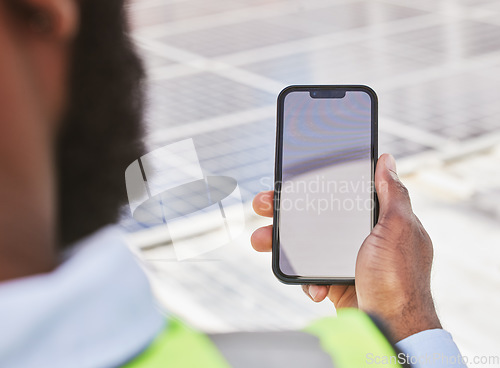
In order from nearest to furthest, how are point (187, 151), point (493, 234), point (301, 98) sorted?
point (301, 98)
point (493, 234)
point (187, 151)

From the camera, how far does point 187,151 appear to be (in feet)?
14.7

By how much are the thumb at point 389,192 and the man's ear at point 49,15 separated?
0.77 meters

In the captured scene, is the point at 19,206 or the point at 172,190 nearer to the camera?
the point at 19,206

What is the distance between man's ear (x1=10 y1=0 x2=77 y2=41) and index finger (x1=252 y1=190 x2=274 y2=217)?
882mm

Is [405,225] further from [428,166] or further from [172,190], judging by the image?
[428,166]

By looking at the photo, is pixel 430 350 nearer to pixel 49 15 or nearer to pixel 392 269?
pixel 392 269

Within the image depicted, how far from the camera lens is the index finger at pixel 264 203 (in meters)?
1.29

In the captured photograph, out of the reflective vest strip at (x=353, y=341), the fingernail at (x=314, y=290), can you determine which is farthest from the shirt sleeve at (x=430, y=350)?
the fingernail at (x=314, y=290)

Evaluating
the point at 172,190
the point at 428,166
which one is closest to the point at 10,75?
the point at 172,190

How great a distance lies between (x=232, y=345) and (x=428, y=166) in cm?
373

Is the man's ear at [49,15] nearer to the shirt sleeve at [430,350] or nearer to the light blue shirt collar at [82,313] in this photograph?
the light blue shirt collar at [82,313]

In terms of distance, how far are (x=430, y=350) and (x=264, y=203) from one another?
57 cm
